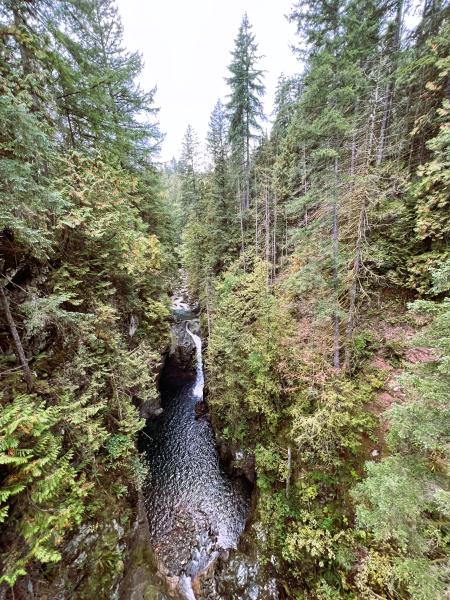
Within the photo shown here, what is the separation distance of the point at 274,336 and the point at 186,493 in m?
9.21

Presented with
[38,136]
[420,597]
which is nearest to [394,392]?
[420,597]

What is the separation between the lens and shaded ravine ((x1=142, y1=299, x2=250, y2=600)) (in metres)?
9.75

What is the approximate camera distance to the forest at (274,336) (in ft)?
13.7

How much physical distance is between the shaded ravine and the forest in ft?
4.48

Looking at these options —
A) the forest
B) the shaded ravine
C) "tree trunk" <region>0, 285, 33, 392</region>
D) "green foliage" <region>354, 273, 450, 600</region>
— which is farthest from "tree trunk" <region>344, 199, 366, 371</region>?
"tree trunk" <region>0, 285, 33, 392</region>

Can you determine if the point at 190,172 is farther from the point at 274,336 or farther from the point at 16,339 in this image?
the point at 16,339

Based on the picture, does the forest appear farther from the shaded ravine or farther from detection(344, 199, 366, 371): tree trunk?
the shaded ravine

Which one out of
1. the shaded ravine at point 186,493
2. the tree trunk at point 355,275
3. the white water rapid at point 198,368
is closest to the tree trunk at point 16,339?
the shaded ravine at point 186,493

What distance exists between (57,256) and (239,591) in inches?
468

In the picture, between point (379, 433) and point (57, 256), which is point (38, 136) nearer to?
point (57, 256)

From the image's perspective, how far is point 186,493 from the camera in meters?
12.3

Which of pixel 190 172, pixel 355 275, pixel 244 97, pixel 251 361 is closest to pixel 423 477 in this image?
pixel 355 275

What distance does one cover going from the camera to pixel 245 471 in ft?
39.4

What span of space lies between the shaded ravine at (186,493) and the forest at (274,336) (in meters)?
1.36
